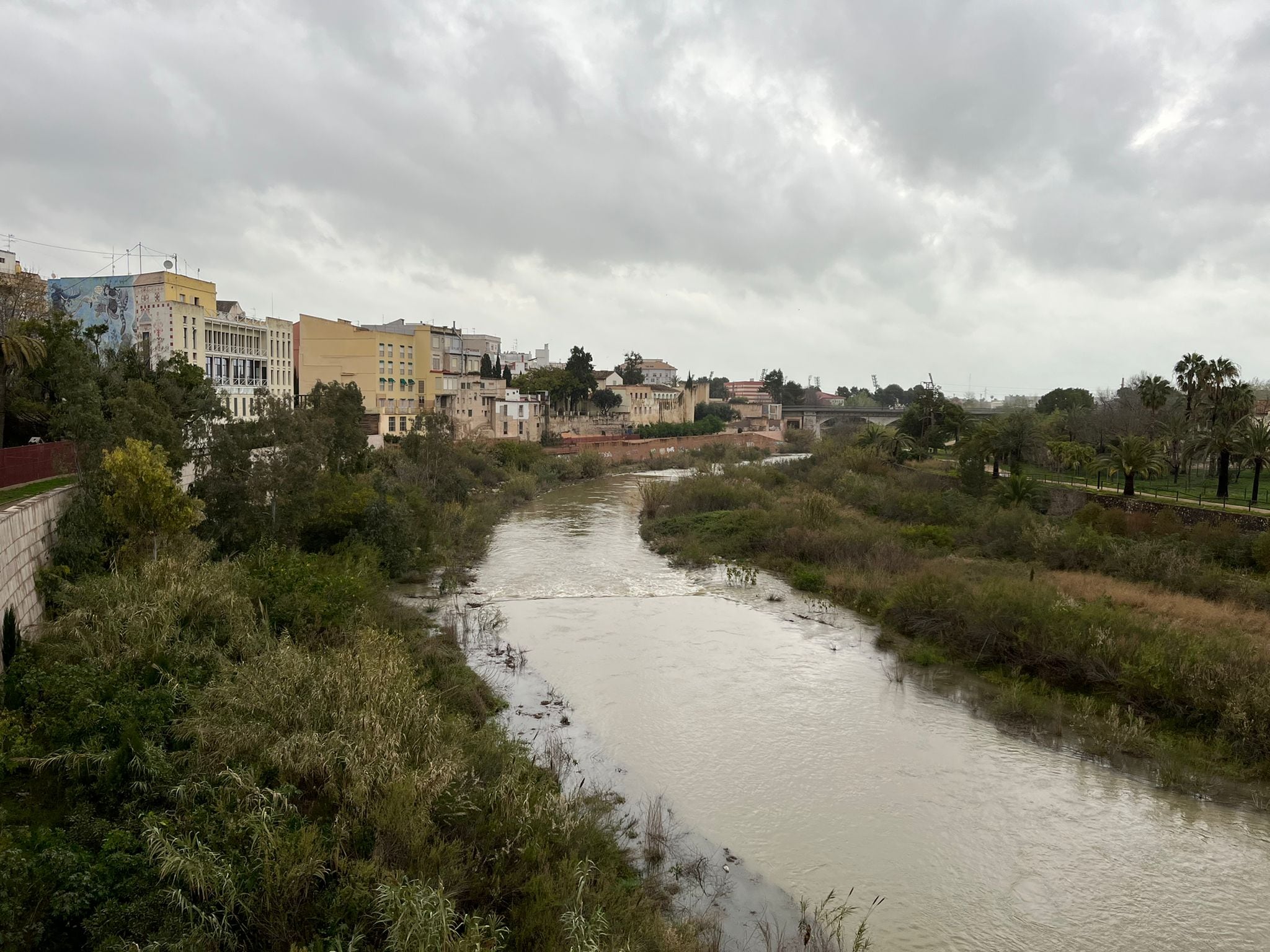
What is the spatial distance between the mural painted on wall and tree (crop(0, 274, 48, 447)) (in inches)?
927

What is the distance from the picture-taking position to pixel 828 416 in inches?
4375

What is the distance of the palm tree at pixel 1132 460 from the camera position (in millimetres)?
30703

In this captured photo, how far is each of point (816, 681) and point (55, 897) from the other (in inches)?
518

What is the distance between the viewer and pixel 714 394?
6718 inches

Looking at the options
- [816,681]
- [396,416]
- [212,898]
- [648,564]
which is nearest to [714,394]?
[396,416]

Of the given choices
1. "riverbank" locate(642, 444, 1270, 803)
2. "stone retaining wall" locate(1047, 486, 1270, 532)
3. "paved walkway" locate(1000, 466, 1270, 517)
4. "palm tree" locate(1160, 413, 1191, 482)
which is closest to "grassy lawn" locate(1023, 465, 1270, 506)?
"paved walkway" locate(1000, 466, 1270, 517)

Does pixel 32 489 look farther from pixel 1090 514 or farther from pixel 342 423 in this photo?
pixel 1090 514

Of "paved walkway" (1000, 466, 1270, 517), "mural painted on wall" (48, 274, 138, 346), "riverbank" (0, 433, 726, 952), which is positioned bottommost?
"riverbank" (0, 433, 726, 952)

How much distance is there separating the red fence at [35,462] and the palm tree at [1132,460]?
106 feet

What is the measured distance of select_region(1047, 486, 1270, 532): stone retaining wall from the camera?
24562 mm

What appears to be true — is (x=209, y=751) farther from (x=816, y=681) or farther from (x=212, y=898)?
(x=816, y=681)

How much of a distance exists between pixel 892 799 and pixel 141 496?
1330 cm

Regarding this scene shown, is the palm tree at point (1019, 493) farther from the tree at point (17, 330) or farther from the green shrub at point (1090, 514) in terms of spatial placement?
the tree at point (17, 330)

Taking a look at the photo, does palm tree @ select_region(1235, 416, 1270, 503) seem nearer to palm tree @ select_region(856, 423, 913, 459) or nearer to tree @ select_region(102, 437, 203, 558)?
palm tree @ select_region(856, 423, 913, 459)
